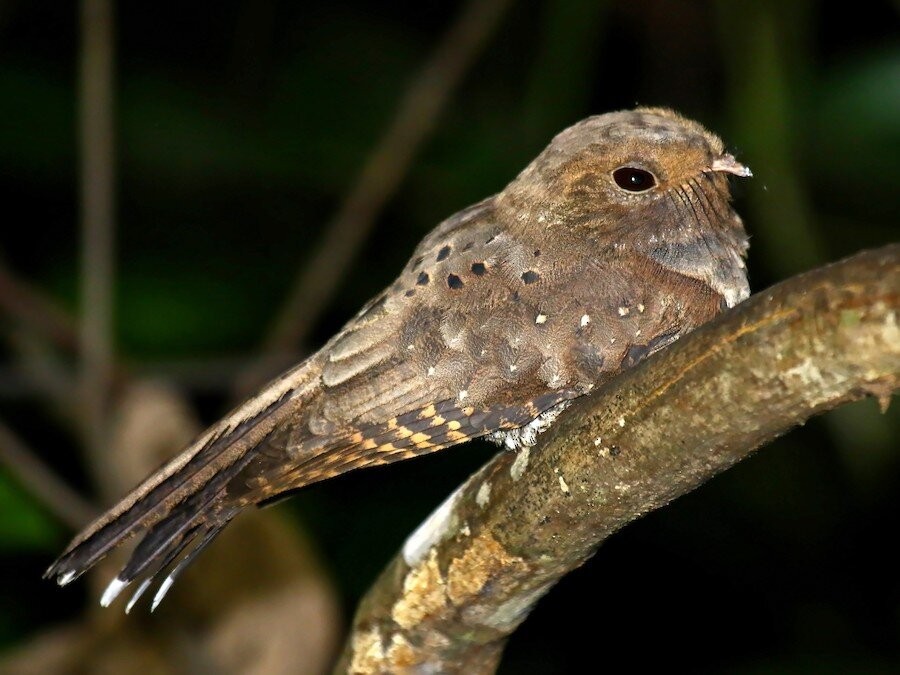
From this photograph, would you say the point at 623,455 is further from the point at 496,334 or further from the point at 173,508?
the point at 173,508

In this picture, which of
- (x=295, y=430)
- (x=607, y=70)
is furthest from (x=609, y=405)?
(x=607, y=70)

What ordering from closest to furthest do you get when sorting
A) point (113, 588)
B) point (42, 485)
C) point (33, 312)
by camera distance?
point (113, 588), point (42, 485), point (33, 312)

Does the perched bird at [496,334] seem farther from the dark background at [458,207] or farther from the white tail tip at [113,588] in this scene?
the dark background at [458,207]

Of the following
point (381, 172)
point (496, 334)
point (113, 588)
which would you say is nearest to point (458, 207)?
point (381, 172)

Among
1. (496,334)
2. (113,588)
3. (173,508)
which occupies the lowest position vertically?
(113,588)

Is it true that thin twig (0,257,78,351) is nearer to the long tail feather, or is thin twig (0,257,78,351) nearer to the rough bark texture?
the long tail feather

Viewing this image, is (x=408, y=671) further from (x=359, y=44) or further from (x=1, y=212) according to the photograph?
(x=1, y=212)
